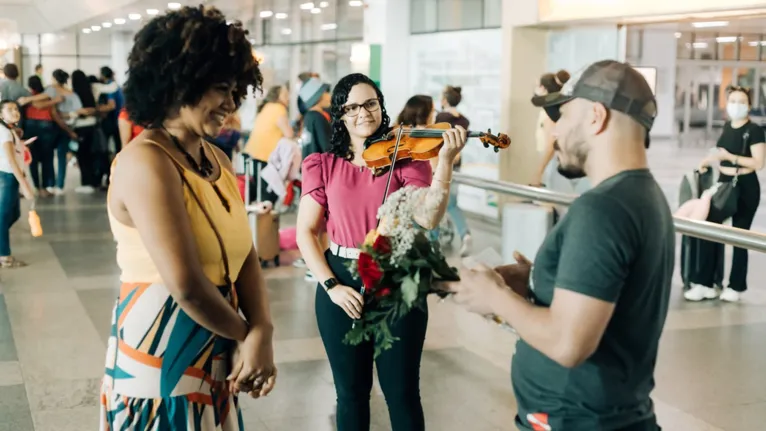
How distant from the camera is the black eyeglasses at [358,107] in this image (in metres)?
3.83

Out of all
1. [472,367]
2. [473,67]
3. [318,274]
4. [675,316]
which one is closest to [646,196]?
[318,274]

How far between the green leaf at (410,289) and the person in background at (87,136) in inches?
577

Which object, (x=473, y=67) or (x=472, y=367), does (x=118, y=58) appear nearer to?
(x=473, y=67)

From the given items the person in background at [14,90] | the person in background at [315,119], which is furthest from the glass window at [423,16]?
the person in background at [315,119]

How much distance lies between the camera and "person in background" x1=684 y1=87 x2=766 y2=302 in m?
8.11

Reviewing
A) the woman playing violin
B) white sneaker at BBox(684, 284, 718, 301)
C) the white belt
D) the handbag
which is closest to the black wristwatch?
the woman playing violin

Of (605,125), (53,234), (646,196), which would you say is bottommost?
(53,234)

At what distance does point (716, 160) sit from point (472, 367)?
3.63m

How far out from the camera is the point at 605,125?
83.8 inches

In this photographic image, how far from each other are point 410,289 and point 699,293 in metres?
6.54

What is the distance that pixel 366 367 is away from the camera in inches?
144

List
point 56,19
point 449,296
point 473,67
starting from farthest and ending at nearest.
A: point 56,19, point 473,67, point 449,296

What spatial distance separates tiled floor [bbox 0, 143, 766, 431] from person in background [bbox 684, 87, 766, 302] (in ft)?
0.72

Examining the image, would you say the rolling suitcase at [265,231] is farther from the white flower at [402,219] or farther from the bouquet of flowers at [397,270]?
the bouquet of flowers at [397,270]
